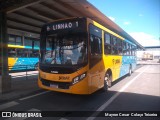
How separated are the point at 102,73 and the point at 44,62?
2.69 metres

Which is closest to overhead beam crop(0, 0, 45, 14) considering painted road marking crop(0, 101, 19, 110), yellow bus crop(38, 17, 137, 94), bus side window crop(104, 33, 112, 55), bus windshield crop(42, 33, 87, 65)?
yellow bus crop(38, 17, 137, 94)

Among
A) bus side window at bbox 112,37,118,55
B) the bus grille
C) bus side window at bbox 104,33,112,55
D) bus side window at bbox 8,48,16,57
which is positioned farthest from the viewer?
bus side window at bbox 8,48,16,57

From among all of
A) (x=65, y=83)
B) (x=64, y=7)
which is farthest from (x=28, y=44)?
(x=65, y=83)

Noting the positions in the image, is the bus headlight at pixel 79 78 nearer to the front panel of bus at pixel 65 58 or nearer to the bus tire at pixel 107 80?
the front panel of bus at pixel 65 58

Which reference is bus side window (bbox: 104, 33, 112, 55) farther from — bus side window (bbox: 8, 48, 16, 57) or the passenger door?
bus side window (bbox: 8, 48, 16, 57)

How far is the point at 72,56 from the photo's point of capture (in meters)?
7.38

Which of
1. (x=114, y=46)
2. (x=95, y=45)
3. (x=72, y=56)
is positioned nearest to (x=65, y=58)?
(x=72, y=56)

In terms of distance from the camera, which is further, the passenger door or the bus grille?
the passenger door

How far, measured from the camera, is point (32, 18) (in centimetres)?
1421

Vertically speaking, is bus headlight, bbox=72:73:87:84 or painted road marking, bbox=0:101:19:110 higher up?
bus headlight, bbox=72:73:87:84

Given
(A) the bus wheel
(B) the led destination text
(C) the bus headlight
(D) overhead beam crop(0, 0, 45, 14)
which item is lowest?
(A) the bus wheel

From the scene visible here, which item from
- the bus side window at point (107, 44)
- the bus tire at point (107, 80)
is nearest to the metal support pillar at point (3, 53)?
the bus tire at point (107, 80)

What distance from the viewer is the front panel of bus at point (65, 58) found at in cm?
717

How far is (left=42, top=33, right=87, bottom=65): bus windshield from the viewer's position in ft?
24.0
